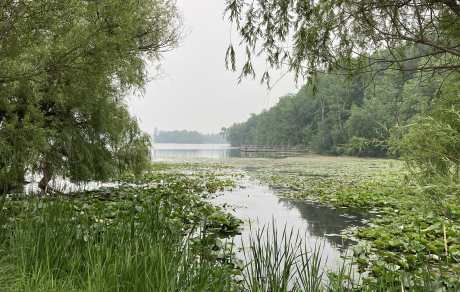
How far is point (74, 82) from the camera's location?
13.9 ft

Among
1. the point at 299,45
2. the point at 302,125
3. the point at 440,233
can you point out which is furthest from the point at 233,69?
the point at 302,125

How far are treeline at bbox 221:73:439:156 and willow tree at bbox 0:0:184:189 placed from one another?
17987mm

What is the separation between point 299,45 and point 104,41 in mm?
2397

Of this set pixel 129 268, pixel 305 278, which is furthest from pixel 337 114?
pixel 129 268

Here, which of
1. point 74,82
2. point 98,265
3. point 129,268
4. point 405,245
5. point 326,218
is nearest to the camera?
point 98,265

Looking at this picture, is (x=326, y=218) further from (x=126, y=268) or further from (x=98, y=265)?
(x=98, y=265)

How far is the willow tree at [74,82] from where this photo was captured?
9.06ft

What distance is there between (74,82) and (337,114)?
37.8 meters

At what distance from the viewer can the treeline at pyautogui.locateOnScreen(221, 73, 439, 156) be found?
90.6 ft

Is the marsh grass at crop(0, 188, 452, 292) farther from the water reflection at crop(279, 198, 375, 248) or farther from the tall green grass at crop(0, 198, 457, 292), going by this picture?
the water reflection at crop(279, 198, 375, 248)

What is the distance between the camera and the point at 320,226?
16.0 feet

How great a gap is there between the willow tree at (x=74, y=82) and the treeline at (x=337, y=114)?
17987 mm

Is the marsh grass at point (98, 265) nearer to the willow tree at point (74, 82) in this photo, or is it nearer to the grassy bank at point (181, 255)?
the grassy bank at point (181, 255)

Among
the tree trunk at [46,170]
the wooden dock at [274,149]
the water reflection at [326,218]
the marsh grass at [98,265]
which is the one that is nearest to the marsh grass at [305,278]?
the marsh grass at [98,265]
